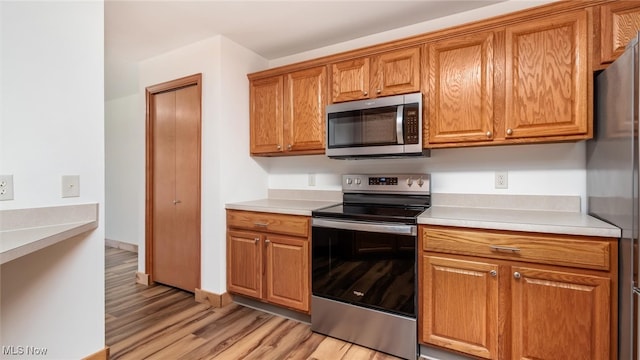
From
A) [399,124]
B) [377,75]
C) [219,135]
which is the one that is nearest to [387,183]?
[399,124]

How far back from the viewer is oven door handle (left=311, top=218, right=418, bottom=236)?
180 centimetres

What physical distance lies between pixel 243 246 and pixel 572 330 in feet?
7.12

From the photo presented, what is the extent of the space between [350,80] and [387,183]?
87cm

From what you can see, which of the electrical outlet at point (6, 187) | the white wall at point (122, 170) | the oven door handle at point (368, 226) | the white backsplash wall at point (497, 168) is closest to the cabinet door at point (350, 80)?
the white backsplash wall at point (497, 168)

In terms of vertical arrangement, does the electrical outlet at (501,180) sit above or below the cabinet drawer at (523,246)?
above

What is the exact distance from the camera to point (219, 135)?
8.45 ft

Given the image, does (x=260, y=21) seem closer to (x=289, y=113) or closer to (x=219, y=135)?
(x=289, y=113)

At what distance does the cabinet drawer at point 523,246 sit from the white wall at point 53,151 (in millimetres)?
2006

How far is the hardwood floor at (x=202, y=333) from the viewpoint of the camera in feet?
6.23

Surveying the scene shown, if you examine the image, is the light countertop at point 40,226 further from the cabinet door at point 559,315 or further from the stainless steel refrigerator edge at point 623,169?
the stainless steel refrigerator edge at point 623,169

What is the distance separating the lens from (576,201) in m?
1.88

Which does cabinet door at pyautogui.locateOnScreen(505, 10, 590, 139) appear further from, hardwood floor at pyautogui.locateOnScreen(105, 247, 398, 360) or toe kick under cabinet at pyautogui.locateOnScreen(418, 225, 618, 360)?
hardwood floor at pyautogui.locateOnScreen(105, 247, 398, 360)

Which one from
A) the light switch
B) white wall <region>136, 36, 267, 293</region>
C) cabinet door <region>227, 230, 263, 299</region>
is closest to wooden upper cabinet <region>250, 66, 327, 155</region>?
white wall <region>136, 36, 267, 293</region>

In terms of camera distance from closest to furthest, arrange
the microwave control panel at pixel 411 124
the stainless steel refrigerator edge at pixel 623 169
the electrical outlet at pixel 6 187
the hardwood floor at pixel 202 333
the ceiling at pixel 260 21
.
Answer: the stainless steel refrigerator edge at pixel 623 169 → the electrical outlet at pixel 6 187 → the hardwood floor at pixel 202 333 → the microwave control panel at pixel 411 124 → the ceiling at pixel 260 21
